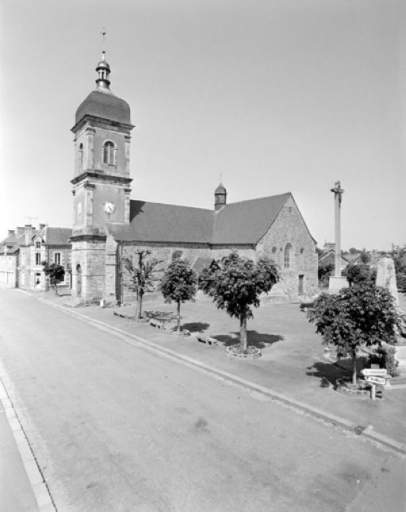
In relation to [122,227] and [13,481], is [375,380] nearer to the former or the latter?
[13,481]

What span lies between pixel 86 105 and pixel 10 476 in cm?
2889

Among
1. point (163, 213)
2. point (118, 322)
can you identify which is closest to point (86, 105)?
point (163, 213)

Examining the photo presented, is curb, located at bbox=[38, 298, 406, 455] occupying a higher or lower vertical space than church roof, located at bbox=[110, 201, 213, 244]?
lower

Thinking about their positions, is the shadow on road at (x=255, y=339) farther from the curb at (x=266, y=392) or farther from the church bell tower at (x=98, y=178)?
the church bell tower at (x=98, y=178)

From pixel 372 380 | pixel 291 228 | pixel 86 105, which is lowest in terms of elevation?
pixel 372 380

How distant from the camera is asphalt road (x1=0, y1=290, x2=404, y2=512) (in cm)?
517

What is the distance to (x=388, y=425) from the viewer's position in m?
7.33

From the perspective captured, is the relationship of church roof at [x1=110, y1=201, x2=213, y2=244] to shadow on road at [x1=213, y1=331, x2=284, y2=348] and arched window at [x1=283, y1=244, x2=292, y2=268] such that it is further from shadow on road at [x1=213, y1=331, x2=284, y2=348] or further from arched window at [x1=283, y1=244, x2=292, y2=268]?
shadow on road at [x1=213, y1=331, x2=284, y2=348]

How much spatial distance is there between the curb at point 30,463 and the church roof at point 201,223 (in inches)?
823

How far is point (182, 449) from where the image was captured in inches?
255

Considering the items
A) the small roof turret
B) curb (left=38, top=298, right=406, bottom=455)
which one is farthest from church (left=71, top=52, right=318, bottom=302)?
curb (left=38, top=298, right=406, bottom=455)

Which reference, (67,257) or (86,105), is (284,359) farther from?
(67,257)

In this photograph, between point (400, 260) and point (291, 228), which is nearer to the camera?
point (400, 260)

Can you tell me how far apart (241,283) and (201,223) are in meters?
23.4
